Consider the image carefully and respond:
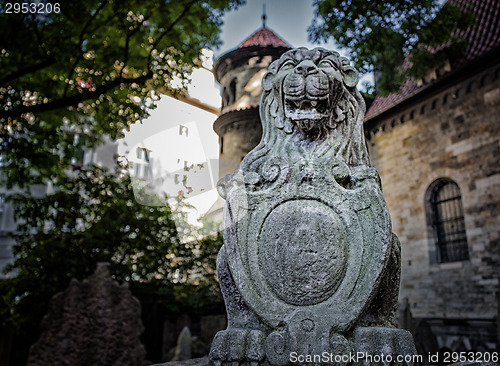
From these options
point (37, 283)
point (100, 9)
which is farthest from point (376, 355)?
point (37, 283)

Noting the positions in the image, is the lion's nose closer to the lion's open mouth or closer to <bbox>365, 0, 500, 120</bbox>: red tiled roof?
the lion's open mouth

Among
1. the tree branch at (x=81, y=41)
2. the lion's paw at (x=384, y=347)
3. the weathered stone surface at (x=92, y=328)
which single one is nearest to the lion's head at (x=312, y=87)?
the lion's paw at (x=384, y=347)

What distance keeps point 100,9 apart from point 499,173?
1106cm

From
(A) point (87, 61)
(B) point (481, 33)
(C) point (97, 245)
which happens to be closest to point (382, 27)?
(B) point (481, 33)

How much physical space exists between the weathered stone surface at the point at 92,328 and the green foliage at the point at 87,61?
2399 millimetres

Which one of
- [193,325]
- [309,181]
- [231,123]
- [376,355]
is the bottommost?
[193,325]

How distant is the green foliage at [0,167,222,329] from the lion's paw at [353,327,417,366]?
26.0ft

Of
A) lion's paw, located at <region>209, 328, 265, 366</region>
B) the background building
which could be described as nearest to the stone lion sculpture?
lion's paw, located at <region>209, 328, 265, 366</region>

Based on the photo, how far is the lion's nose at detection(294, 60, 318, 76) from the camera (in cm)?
327

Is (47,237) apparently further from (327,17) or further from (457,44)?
(457,44)

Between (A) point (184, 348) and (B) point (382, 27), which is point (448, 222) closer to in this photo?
(B) point (382, 27)

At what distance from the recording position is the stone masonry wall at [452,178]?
11.7 metres

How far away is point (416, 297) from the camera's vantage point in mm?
13562

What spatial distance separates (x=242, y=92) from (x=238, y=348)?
1619 centimetres
